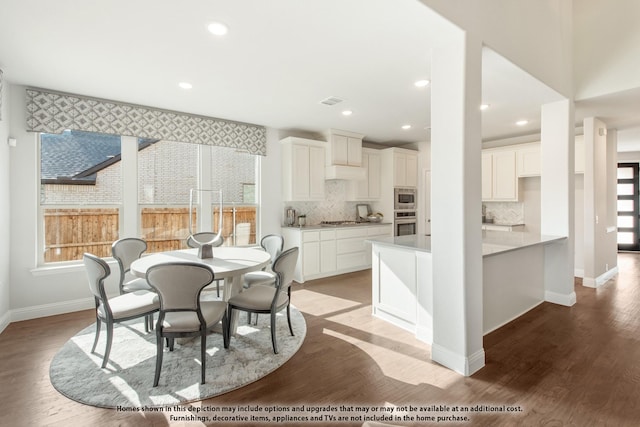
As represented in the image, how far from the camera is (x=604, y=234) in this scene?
15.9 ft

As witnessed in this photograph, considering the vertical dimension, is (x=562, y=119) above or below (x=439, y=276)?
above

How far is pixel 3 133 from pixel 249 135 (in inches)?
111

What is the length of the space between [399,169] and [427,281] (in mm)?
3834

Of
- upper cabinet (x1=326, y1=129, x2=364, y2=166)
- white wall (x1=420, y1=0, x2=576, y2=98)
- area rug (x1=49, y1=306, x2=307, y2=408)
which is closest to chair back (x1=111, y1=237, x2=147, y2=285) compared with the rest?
area rug (x1=49, y1=306, x2=307, y2=408)

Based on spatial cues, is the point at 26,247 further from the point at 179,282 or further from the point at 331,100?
the point at 331,100

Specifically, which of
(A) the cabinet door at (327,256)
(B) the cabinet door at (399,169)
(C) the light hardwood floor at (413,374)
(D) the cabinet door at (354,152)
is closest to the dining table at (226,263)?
(C) the light hardwood floor at (413,374)

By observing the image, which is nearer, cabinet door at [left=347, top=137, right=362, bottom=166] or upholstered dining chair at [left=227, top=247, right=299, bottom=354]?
upholstered dining chair at [left=227, top=247, right=299, bottom=354]

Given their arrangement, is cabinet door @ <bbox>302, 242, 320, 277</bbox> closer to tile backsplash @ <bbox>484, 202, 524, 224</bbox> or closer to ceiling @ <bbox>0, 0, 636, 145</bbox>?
ceiling @ <bbox>0, 0, 636, 145</bbox>

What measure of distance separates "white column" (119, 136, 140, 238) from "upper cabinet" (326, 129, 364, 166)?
2.96m

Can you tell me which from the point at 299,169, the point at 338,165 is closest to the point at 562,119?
the point at 338,165

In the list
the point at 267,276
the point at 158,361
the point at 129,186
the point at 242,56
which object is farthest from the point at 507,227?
the point at 129,186

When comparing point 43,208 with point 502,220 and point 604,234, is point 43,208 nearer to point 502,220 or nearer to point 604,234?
point 502,220

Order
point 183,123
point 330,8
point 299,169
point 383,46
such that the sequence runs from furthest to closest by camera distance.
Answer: point 299,169, point 183,123, point 383,46, point 330,8

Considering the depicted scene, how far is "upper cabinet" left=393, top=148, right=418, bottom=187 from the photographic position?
20.4 feet
